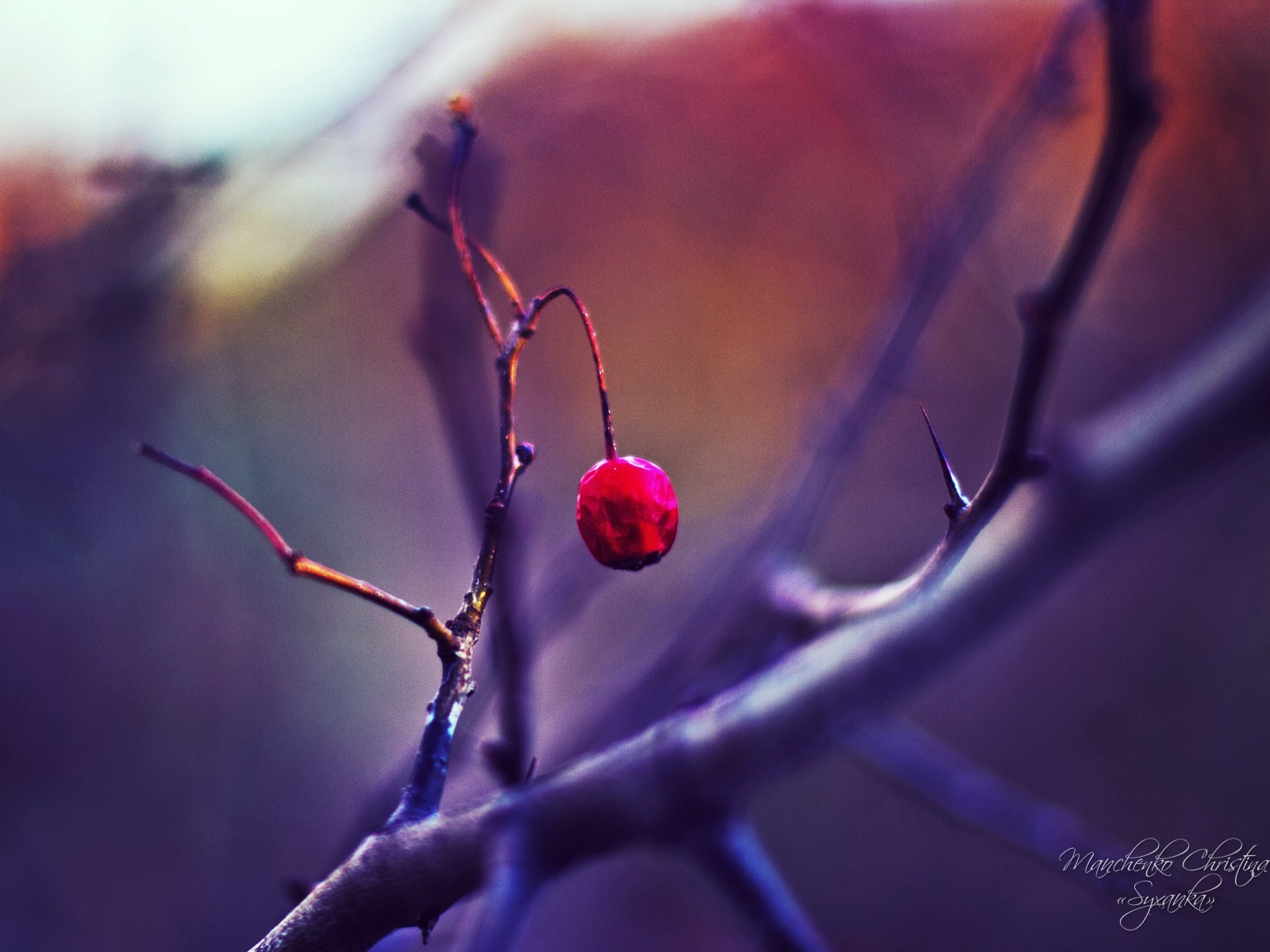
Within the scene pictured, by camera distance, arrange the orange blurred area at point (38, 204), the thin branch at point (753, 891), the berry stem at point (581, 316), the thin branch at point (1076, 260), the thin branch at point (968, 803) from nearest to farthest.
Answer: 1. the thin branch at point (1076, 260)
2. the berry stem at point (581, 316)
3. the thin branch at point (753, 891)
4. the thin branch at point (968, 803)
5. the orange blurred area at point (38, 204)

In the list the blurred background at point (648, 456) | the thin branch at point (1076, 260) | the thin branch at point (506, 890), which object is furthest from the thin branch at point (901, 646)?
the blurred background at point (648, 456)

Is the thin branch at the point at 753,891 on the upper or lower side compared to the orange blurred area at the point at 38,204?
lower

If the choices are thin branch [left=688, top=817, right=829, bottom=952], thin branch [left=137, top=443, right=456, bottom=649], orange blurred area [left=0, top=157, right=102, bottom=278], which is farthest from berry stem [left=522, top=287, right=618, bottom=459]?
orange blurred area [left=0, top=157, right=102, bottom=278]

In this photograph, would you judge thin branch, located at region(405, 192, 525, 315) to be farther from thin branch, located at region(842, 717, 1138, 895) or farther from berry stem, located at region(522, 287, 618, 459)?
thin branch, located at region(842, 717, 1138, 895)

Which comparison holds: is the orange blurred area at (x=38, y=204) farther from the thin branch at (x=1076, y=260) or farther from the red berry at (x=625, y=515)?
the thin branch at (x=1076, y=260)

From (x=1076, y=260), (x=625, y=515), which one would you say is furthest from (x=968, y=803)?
(x=1076, y=260)

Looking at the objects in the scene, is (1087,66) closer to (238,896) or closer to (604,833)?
(604,833)
